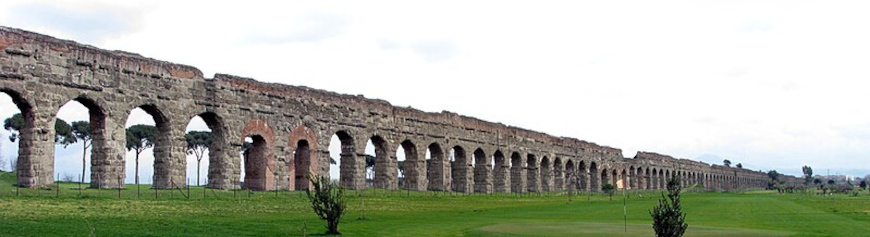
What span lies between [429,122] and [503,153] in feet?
33.8

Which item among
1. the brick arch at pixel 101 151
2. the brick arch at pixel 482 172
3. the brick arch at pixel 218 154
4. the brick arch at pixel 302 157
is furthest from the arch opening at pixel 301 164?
the brick arch at pixel 482 172

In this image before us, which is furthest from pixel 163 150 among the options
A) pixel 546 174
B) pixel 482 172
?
pixel 546 174

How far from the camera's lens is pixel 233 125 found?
3136 centimetres

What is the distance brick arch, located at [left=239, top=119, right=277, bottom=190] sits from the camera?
107 feet

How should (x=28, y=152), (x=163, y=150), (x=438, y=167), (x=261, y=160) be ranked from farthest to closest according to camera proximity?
1. (x=438, y=167)
2. (x=261, y=160)
3. (x=163, y=150)
4. (x=28, y=152)

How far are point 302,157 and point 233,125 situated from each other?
206 inches

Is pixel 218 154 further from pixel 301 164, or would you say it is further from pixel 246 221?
pixel 246 221

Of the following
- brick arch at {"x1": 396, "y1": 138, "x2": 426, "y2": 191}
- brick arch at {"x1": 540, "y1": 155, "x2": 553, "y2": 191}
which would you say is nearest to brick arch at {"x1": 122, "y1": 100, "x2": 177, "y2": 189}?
brick arch at {"x1": 396, "y1": 138, "x2": 426, "y2": 191}

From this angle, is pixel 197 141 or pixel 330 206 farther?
pixel 197 141

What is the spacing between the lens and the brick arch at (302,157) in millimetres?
34684

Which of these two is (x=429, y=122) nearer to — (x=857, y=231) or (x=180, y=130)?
(x=180, y=130)

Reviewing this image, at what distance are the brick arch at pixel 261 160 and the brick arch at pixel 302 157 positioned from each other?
139cm

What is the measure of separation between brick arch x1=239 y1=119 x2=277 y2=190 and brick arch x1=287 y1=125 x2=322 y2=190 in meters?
1.39

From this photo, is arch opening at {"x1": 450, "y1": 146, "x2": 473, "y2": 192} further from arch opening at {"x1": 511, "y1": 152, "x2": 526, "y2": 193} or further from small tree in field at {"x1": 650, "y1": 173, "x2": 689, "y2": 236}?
small tree in field at {"x1": 650, "y1": 173, "x2": 689, "y2": 236}
